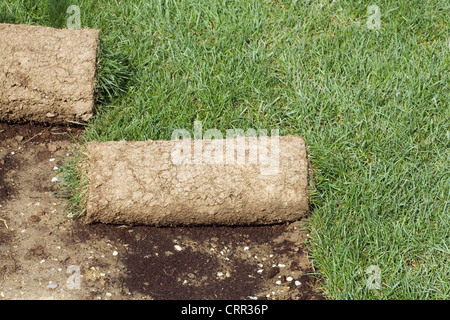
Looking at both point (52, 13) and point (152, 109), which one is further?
point (52, 13)

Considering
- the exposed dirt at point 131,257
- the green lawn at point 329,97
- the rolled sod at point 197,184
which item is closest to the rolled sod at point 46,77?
the green lawn at point 329,97

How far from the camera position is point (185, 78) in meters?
4.18

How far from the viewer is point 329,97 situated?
4.04 m

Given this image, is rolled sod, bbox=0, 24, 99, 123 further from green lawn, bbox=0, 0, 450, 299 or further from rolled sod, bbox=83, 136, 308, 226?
rolled sod, bbox=83, 136, 308, 226

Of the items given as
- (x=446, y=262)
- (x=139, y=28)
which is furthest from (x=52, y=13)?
(x=446, y=262)

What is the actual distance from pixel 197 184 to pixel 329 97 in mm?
1224

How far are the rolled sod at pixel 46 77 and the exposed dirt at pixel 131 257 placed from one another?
49 cm

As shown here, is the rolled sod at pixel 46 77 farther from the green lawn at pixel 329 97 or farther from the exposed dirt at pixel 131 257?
the exposed dirt at pixel 131 257

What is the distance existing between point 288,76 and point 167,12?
1.14 meters

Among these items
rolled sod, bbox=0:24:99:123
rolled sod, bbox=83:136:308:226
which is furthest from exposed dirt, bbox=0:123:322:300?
rolled sod, bbox=0:24:99:123

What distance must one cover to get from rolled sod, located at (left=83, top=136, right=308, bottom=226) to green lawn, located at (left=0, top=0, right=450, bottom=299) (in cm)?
25

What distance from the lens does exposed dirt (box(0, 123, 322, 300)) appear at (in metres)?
3.13

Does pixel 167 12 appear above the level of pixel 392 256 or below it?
above

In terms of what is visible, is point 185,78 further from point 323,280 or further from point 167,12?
point 323,280
